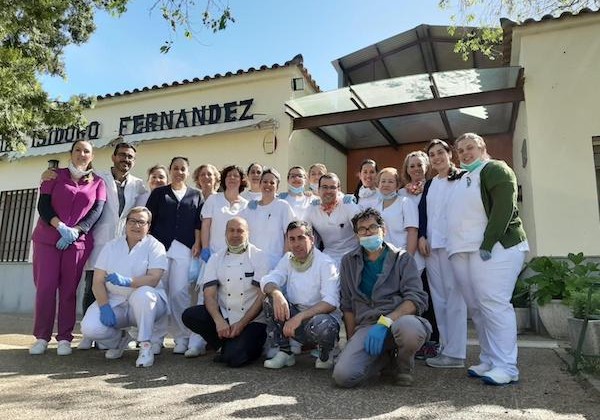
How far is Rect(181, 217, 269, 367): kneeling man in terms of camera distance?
159 inches

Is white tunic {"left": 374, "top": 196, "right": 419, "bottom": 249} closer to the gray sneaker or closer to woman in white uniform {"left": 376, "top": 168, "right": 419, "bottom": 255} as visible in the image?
woman in white uniform {"left": 376, "top": 168, "right": 419, "bottom": 255}

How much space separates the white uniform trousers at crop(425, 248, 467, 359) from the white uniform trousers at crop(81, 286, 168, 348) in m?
2.49

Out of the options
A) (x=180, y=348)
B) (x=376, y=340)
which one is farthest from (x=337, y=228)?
(x=180, y=348)

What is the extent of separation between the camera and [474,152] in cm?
360

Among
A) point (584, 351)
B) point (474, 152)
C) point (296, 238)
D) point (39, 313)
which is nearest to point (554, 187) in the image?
point (584, 351)

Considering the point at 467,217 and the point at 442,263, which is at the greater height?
the point at 467,217

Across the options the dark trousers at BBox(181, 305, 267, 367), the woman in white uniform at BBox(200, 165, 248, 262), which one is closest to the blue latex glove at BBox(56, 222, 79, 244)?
the woman in white uniform at BBox(200, 165, 248, 262)

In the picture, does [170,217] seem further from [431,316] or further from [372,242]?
[431,316]

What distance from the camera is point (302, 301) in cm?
393

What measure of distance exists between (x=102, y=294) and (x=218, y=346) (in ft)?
3.73

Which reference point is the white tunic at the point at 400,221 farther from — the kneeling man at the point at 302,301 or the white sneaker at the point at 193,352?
the white sneaker at the point at 193,352

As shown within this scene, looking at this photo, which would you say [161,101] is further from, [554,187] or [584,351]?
[584,351]

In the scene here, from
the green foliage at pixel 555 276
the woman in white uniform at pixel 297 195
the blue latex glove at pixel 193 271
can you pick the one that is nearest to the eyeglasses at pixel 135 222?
the blue latex glove at pixel 193 271

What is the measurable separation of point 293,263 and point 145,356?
149cm
